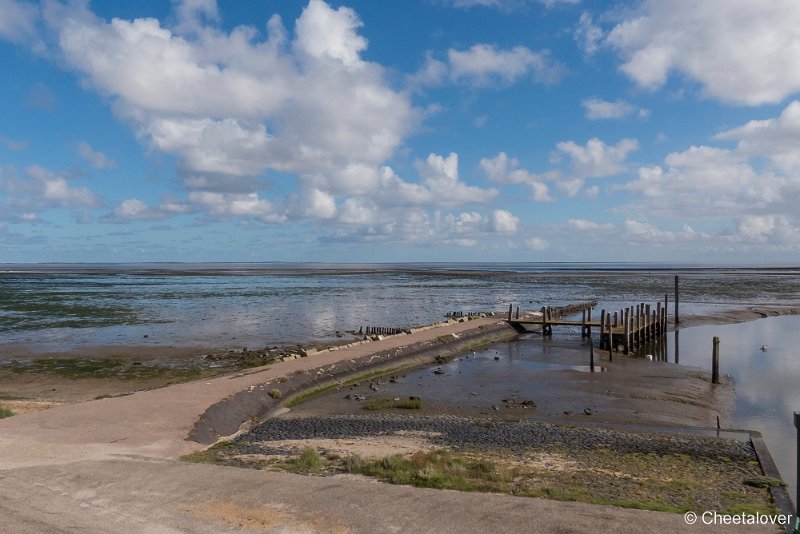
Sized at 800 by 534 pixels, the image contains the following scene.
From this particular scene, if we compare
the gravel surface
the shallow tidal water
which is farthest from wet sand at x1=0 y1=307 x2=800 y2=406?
the gravel surface

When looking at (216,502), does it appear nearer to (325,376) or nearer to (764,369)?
(325,376)

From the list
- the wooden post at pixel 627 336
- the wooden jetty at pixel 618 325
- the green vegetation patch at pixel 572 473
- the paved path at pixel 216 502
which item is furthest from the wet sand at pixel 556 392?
the paved path at pixel 216 502

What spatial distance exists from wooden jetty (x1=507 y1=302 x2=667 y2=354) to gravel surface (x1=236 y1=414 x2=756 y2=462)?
46.7ft

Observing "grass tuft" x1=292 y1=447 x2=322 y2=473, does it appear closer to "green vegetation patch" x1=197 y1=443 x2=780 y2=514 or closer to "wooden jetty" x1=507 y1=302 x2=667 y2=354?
"green vegetation patch" x1=197 y1=443 x2=780 y2=514

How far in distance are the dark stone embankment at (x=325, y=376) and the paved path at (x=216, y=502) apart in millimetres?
2683

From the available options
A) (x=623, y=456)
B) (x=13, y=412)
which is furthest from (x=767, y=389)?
(x=13, y=412)

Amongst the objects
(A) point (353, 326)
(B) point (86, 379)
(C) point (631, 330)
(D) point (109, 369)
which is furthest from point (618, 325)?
(B) point (86, 379)

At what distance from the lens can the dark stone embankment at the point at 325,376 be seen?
13953 mm

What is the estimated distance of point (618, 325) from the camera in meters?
33.3

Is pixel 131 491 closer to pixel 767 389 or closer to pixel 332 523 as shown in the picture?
pixel 332 523

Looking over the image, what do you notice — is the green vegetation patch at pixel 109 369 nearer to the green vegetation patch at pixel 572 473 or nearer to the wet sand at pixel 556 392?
the wet sand at pixel 556 392

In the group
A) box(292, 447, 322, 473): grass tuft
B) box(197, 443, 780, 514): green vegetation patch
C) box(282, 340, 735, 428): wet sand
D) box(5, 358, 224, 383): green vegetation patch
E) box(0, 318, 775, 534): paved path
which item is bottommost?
box(282, 340, 735, 428): wet sand

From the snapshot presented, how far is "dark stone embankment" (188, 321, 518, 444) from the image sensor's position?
Result: 14.0 metres

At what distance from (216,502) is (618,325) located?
29616 mm
